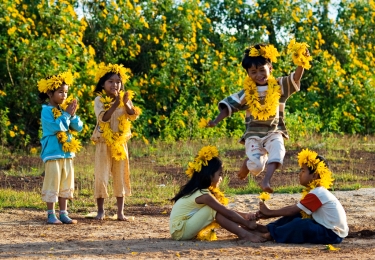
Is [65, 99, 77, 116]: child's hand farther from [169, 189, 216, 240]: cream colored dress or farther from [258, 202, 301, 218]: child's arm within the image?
[258, 202, 301, 218]: child's arm

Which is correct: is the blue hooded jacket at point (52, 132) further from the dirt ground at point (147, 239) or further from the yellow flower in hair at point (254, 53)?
the yellow flower in hair at point (254, 53)

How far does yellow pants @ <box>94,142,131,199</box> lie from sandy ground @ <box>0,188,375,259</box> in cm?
34

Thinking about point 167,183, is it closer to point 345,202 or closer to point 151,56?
point 345,202

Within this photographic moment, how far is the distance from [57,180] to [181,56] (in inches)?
322

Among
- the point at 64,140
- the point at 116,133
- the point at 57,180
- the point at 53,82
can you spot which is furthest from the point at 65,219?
the point at 53,82

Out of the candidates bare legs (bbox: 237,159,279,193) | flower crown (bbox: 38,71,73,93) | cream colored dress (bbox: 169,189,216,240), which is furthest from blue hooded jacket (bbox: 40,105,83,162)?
bare legs (bbox: 237,159,279,193)

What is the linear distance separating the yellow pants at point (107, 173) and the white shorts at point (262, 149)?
1.62 metres

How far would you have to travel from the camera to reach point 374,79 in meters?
19.0

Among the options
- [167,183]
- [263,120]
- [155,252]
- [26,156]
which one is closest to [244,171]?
[263,120]

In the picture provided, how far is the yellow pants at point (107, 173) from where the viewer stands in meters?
9.01

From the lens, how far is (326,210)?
7.49m

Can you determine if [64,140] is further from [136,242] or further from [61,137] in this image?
[136,242]

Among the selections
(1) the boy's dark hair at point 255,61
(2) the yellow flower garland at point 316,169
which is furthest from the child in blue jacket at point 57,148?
(2) the yellow flower garland at point 316,169

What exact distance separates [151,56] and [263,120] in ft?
29.9
